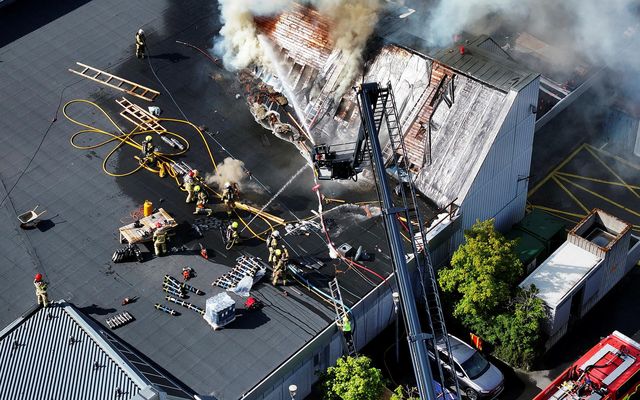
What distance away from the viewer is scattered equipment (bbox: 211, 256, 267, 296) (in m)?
39.6

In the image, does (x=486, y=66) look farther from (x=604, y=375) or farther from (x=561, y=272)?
(x=604, y=375)

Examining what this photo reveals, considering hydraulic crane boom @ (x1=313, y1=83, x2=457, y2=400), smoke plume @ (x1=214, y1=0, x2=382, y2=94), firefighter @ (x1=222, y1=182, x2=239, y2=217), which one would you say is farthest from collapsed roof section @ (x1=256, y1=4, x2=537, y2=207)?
firefighter @ (x1=222, y1=182, x2=239, y2=217)

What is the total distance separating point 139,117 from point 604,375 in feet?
77.1

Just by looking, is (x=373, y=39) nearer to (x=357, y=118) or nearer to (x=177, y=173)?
(x=357, y=118)

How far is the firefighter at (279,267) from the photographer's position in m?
39.4

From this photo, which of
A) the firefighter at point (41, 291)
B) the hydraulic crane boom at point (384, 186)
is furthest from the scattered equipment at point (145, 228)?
the hydraulic crane boom at point (384, 186)

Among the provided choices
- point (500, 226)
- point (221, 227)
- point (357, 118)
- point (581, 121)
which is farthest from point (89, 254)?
point (581, 121)

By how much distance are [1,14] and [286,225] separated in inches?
880

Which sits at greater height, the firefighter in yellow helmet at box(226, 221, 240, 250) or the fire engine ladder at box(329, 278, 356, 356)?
the fire engine ladder at box(329, 278, 356, 356)

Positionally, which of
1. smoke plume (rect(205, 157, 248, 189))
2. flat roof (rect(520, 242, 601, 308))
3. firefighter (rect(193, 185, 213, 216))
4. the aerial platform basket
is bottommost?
the aerial platform basket

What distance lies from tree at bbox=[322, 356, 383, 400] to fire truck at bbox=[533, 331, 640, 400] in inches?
244

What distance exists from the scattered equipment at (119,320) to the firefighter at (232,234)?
17.0 ft

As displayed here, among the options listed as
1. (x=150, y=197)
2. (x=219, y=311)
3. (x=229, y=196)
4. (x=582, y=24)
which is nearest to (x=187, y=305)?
(x=219, y=311)

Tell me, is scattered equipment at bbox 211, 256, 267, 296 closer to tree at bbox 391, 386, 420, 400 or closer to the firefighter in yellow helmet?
the firefighter in yellow helmet
